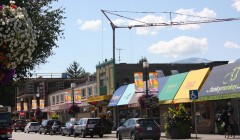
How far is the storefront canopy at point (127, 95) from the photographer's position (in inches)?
1646

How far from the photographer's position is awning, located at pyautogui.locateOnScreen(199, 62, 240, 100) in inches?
1046

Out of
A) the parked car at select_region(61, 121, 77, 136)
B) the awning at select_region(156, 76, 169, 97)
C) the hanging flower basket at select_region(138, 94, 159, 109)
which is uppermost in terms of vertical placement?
the awning at select_region(156, 76, 169, 97)

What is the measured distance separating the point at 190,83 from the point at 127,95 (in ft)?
38.1

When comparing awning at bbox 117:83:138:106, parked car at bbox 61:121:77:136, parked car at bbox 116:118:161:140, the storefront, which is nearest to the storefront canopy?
awning at bbox 117:83:138:106

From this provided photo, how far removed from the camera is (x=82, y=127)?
3778 centimetres

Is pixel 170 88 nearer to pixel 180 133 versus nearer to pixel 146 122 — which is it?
pixel 180 133

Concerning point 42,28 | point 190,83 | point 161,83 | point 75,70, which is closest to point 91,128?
point 161,83

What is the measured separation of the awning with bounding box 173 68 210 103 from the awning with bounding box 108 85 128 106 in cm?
1246

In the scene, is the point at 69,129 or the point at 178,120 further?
the point at 69,129

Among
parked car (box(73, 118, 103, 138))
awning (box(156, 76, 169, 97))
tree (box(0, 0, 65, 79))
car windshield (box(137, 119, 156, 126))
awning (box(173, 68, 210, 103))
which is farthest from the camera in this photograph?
awning (box(156, 76, 169, 97))

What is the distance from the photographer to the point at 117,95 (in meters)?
45.8

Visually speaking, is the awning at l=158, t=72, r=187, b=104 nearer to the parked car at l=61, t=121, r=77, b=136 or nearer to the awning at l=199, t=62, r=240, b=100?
the awning at l=199, t=62, r=240, b=100

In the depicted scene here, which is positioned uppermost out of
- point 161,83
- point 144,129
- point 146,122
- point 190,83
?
point 161,83

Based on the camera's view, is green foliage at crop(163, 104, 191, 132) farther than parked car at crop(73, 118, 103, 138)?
No
